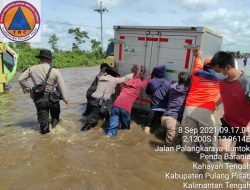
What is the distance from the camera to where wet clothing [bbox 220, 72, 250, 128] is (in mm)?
3949

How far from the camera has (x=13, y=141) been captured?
5.46 m

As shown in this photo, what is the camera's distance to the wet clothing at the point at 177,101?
5645 mm

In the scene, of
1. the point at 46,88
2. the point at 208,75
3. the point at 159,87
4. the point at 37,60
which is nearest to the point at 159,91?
the point at 159,87

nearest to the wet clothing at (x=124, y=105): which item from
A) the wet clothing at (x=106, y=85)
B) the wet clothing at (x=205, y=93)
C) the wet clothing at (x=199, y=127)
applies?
the wet clothing at (x=106, y=85)

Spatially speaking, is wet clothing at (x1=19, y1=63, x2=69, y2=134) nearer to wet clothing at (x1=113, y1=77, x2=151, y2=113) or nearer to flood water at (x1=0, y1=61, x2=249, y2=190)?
flood water at (x1=0, y1=61, x2=249, y2=190)

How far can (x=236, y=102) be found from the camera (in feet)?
13.3

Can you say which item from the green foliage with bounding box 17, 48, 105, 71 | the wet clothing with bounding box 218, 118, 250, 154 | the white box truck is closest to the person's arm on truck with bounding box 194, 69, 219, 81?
the wet clothing with bounding box 218, 118, 250, 154

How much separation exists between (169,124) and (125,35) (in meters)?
2.75

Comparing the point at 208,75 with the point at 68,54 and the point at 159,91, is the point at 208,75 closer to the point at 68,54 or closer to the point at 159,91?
the point at 159,91

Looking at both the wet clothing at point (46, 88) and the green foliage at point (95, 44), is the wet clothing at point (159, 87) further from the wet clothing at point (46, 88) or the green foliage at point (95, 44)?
the green foliage at point (95, 44)

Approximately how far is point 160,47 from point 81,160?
3300 millimetres

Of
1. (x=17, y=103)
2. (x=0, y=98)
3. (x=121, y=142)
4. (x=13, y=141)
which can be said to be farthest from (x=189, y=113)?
(x=0, y=98)

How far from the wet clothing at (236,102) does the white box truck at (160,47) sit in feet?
6.04

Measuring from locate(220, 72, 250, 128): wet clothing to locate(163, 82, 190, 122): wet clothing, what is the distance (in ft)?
4.69
